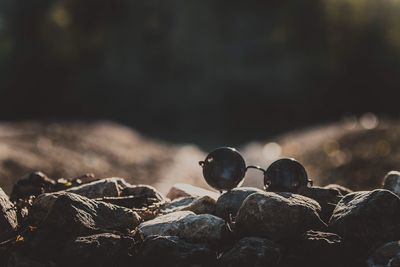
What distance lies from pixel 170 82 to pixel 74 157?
21.4 meters

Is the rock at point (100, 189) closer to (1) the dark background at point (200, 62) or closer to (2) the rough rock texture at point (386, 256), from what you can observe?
(2) the rough rock texture at point (386, 256)

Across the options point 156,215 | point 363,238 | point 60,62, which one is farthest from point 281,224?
point 60,62

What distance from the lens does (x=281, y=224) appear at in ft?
17.1

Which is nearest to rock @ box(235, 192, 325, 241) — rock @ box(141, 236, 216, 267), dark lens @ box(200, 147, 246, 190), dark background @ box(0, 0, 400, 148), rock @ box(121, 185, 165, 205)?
rock @ box(141, 236, 216, 267)

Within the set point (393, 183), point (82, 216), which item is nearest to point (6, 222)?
point (82, 216)

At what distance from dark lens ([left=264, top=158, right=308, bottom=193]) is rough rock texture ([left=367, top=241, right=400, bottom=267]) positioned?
123cm

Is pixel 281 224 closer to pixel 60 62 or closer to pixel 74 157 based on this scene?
pixel 74 157

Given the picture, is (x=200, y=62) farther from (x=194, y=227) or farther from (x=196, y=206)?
(x=194, y=227)

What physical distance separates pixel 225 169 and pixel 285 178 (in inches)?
19.9

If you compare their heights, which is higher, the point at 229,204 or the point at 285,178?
the point at 285,178

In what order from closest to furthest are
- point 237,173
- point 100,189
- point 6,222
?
point 6,222 < point 237,173 < point 100,189

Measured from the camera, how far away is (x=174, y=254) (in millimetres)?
5043

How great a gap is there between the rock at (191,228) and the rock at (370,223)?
2.69ft

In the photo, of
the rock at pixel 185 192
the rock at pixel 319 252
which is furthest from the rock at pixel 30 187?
the rock at pixel 319 252
